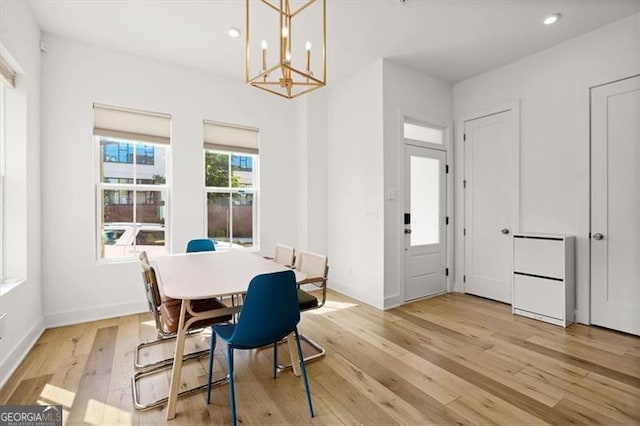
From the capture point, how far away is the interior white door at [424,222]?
409cm

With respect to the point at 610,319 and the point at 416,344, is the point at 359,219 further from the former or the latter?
the point at 610,319

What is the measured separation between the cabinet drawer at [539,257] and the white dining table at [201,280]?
2.78 metres

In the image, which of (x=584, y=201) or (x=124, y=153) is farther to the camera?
(x=124, y=153)

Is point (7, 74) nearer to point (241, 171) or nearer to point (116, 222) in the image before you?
point (116, 222)

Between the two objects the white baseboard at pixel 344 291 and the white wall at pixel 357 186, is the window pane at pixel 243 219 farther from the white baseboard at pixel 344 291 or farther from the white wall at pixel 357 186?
the white baseboard at pixel 344 291

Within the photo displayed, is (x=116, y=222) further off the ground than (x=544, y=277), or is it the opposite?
(x=116, y=222)

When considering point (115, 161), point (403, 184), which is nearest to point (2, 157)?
point (115, 161)

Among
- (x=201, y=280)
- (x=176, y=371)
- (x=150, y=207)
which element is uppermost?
(x=150, y=207)

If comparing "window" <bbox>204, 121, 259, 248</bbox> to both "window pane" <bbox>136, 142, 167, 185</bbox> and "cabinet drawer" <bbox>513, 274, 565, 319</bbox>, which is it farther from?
"cabinet drawer" <bbox>513, 274, 565, 319</bbox>

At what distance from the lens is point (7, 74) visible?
249 centimetres

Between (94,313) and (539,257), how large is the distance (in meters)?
5.02

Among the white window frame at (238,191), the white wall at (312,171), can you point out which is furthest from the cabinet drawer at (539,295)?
the white window frame at (238,191)

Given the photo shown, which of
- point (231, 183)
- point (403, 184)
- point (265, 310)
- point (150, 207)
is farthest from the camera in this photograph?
point (231, 183)

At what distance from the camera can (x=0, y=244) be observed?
2.58 meters
